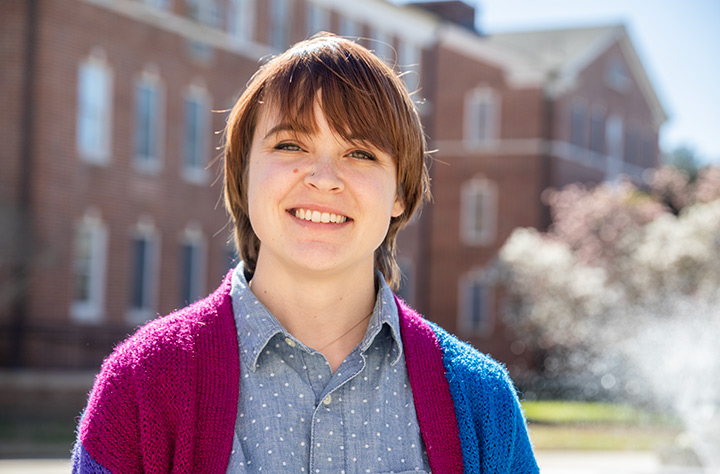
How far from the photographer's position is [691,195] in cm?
2625

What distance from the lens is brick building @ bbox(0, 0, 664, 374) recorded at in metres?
19.3

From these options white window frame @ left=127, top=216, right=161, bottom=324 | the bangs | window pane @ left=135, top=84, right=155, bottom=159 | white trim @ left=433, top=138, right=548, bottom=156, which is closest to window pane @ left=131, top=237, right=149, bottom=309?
white window frame @ left=127, top=216, right=161, bottom=324

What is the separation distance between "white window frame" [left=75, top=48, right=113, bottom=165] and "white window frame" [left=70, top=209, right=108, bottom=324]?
122cm

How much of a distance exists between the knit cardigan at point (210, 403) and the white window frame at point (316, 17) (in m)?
24.4

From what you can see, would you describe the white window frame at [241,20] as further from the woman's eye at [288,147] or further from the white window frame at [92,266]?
the woman's eye at [288,147]

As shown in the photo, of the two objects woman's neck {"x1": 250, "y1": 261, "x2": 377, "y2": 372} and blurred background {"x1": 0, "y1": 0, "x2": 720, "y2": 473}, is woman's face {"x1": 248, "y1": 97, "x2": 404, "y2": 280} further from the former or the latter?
blurred background {"x1": 0, "y1": 0, "x2": 720, "y2": 473}

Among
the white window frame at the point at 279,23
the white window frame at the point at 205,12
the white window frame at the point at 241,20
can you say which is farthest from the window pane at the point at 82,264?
the white window frame at the point at 279,23

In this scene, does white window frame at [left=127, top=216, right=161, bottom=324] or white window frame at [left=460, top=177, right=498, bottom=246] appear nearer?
white window frame at [left=127, top=216, right=161, bottom=324]

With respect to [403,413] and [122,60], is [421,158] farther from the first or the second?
[122,60]

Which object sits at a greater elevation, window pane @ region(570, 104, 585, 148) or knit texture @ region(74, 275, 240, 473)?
window pane @ region(570, 104, 585, 148)

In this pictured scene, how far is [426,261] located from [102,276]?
14.5m

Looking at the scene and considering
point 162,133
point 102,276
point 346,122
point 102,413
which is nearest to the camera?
point 102,413

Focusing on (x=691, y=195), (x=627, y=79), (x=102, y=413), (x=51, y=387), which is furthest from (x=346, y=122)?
(x=627, y=79)

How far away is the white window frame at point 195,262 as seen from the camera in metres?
23.1
